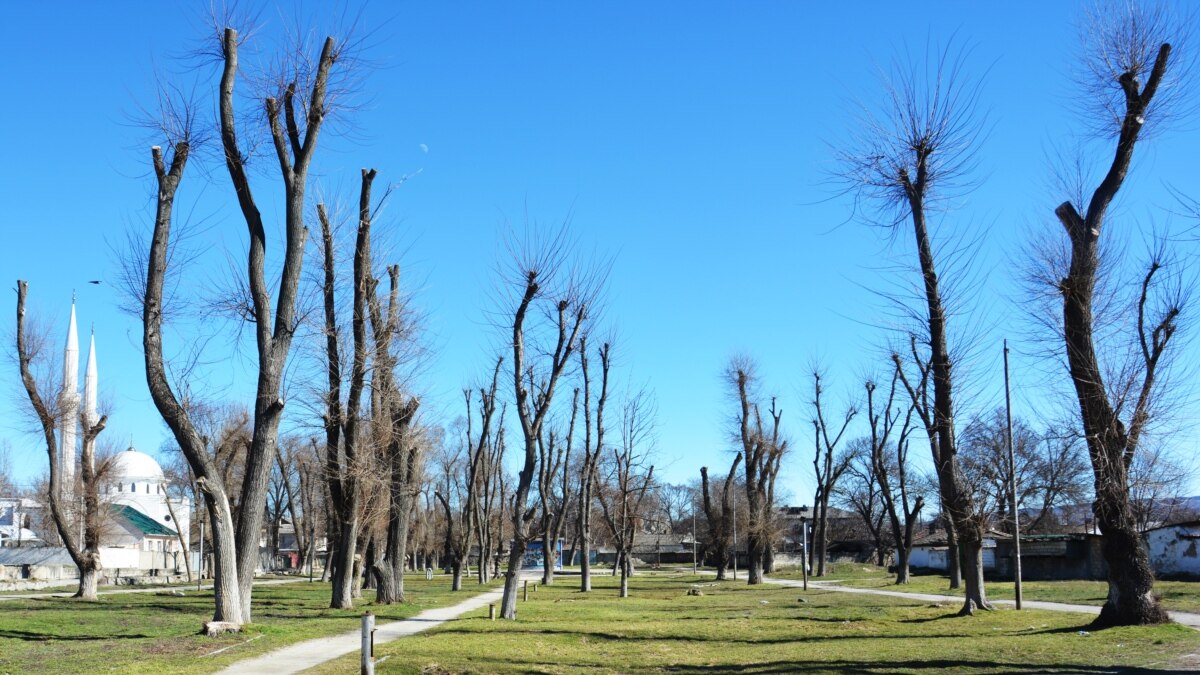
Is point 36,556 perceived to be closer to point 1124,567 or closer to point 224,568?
point 224,568

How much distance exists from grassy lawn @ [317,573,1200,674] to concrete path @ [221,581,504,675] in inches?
20.1

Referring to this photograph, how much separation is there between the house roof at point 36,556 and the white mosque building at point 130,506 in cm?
253

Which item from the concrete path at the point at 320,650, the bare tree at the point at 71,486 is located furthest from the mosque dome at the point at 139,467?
the concrete path at the point at 320,650

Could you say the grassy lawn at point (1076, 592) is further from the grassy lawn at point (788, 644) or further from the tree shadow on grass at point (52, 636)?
the tree shadow on grass at point (52, 636)

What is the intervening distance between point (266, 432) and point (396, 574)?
13.5 m

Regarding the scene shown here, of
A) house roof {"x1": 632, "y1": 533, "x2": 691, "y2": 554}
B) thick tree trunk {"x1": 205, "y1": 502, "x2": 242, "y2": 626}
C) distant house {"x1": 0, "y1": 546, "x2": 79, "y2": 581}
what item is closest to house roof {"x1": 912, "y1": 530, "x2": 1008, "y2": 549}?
thick tree trunk {"x1": 205, "y1": 502, "x2": 242, "y2": 626}

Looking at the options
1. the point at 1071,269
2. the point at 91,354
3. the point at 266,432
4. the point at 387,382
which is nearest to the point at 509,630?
the point at 266,432

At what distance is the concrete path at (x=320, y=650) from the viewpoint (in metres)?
14.1

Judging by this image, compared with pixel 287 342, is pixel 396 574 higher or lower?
lower

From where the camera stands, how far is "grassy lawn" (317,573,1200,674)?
14266 millimetres

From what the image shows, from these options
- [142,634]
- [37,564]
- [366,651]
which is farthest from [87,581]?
[37,564]

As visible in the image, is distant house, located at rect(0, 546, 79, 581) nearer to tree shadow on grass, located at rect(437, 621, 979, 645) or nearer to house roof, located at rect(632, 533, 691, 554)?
tree shadow on grass, located at rect(437, 621, 979, 645)

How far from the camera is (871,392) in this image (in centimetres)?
4825

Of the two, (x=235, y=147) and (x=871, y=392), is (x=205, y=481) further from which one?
(x=871, y=392)
